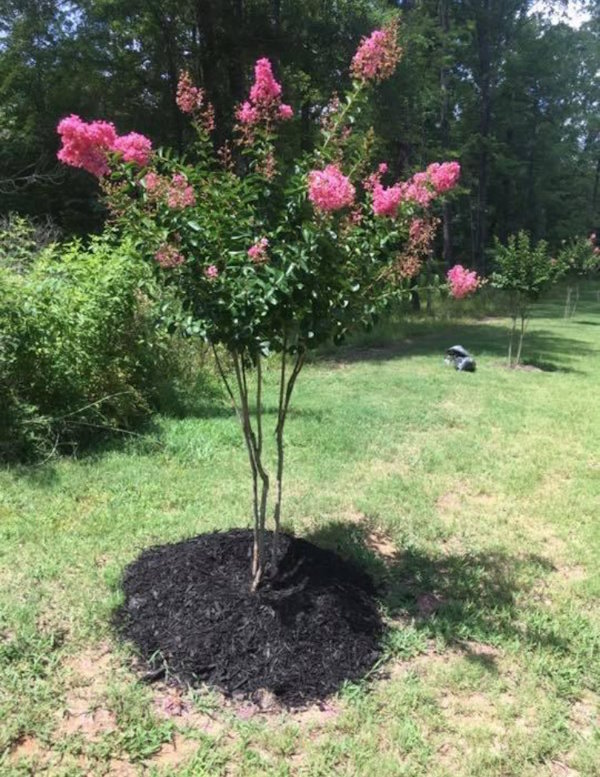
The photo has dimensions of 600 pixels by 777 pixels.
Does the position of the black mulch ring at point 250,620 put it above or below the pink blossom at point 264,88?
below

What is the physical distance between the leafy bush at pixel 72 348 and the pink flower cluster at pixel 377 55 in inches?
96.6

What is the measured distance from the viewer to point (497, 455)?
563cm

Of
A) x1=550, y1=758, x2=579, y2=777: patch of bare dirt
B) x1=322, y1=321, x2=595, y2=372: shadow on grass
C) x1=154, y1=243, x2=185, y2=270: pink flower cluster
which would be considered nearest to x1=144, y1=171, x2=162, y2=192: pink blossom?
x1=154, y1=243, x2=185, y2=270: pink flower cluster

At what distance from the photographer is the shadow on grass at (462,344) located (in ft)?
37.2

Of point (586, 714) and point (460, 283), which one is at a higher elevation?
point (460, 283)

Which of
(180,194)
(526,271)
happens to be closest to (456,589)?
(180,194)

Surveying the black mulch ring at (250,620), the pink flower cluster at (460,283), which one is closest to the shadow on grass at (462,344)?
the black mulch ring at (250,620)

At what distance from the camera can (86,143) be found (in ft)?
7.94

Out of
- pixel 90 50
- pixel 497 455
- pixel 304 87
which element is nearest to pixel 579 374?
pixel 497 455

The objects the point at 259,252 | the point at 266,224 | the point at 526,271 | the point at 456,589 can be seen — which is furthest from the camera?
the point at 526,271

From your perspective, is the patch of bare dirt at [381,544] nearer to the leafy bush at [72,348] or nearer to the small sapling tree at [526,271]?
the leafy bush at [72,348]

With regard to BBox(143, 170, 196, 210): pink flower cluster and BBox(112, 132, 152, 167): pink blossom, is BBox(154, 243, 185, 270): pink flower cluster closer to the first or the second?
BBox(143, 170, 196, 210): pink flower cluster

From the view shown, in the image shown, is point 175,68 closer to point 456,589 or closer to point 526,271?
point 526,271

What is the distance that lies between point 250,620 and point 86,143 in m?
2.05
